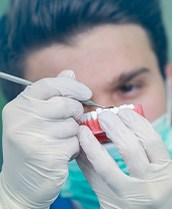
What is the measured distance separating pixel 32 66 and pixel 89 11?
0.75ft

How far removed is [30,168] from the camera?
36.3 inches

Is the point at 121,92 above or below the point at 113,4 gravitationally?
below

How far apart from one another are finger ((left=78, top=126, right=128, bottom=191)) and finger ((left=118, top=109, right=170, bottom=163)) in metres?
0.08

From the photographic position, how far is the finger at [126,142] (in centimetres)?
89

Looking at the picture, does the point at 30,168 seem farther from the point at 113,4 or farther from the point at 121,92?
the point at 113,4

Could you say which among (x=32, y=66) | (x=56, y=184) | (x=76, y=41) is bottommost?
(x=56, y=184)

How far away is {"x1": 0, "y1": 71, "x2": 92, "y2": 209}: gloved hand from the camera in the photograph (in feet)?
3.00

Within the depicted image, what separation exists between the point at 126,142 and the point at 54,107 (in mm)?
176

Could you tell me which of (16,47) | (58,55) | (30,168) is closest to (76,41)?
(58,55)

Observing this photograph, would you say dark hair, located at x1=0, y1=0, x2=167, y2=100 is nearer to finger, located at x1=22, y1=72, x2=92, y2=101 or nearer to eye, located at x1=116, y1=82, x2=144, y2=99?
eye, located at x1=116, y1=82, x2=144, y2=99

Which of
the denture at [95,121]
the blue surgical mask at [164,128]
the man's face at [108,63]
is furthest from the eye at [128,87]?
the denture at [95,121]

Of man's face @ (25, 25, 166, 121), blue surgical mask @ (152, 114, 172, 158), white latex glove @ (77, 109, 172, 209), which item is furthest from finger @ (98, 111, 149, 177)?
blue surgical mask @ (152, 114, 172, 158)

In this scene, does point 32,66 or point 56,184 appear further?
point 32,66

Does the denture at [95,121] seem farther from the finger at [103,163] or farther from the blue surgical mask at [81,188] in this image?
the blue surgical mask at [81,188]
